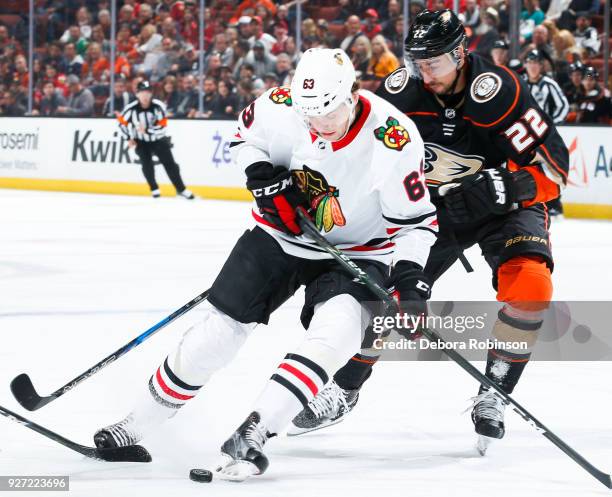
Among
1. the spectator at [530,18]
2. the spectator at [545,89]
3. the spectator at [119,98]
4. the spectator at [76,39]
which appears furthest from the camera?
the spectator at [76,39]

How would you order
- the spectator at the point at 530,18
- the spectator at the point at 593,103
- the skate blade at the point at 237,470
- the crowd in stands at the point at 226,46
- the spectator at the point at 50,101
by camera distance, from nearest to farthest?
the skate blade at the point at 237,470
the spectator at the point at 593,103
the crowd in stands at the point at 226,46
the spectator at the point at 530,18
the spectator at the point at 50,101

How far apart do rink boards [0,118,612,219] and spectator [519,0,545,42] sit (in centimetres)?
320

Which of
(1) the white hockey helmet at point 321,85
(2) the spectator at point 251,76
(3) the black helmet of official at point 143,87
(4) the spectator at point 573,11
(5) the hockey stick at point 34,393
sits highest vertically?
(1) the white hockey helmet at point 321,85

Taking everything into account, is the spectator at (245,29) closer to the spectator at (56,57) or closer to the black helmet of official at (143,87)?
the black helmet of official at (143,87)

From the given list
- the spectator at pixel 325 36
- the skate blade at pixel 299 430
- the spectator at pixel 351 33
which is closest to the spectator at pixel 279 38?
the spectator at pixel 325 36

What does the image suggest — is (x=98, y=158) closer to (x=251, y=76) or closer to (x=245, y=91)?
(x=245, y=91)

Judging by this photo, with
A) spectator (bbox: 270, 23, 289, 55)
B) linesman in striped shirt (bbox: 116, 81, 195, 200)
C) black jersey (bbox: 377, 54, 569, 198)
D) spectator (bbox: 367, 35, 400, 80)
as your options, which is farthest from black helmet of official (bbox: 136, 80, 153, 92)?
black jersey (bbox: 377, 54, 569, 198)

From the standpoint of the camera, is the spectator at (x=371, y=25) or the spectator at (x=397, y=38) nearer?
the spectator at (x=397, y=38)

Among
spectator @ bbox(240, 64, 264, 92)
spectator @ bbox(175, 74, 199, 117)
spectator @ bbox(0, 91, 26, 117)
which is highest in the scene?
spectator @ bbox(240, 64, 264, 92)

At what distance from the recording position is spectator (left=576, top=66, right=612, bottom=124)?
10445mm

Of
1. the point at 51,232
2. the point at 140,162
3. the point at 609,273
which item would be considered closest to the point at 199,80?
the point at 140,162

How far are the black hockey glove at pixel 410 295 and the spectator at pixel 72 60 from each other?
12.5 m

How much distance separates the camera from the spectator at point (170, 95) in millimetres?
13805

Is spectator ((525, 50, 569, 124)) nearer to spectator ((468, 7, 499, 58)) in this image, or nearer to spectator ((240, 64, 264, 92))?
spectator ((468, 7, 499, 58))
